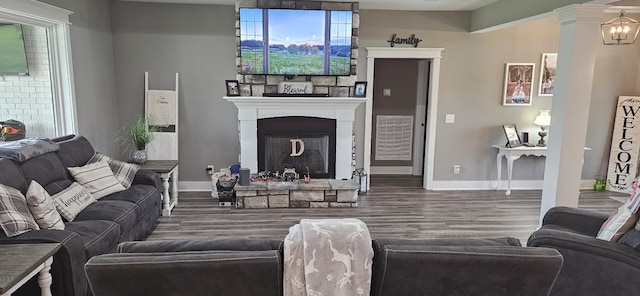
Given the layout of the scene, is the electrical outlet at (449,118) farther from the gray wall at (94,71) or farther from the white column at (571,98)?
the gray wall at (94,71)

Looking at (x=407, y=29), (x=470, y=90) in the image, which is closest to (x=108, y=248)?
(x=407, y=29)

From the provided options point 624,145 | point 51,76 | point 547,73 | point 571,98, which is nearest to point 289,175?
point 51,76

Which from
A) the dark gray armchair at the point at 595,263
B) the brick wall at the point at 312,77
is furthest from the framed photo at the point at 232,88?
the dark gray armchair at the point at 595,263

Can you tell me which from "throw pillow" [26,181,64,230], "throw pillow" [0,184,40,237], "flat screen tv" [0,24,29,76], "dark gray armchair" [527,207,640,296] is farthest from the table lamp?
"flat screen tv" [0,24,29,76]

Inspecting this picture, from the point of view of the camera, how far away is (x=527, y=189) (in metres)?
5.90

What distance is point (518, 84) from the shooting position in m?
5.66

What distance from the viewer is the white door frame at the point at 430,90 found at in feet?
17.9

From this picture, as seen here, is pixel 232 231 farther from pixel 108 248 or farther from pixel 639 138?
pixel 639 138

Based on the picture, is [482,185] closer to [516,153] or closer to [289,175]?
[516,153]

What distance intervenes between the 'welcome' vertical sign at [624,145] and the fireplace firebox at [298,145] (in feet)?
13.6

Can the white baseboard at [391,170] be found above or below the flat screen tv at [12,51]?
below

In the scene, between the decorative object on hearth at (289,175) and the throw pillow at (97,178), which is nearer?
the throw pillow at (97,178)

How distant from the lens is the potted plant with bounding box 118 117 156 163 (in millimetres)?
4633

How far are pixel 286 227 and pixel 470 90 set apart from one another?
3.33m
